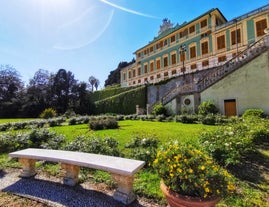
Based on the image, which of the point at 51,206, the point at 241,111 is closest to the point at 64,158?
the point at 51,206

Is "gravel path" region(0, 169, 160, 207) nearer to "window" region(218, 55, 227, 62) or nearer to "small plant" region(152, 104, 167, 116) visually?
"small plant" region(152, 104, 167, 116)

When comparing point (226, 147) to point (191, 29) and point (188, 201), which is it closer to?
point (188, 201)

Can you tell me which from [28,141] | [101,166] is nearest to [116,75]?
[28,141]

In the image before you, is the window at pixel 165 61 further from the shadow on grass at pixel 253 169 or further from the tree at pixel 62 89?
the shadow on grass at pixel 253 169

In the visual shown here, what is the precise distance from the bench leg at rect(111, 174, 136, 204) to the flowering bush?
71cm

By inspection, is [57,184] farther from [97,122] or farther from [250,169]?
[97,122]

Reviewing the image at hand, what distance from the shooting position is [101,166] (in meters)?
3.05

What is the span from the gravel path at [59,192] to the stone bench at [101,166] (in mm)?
137

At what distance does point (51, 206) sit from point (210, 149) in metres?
3.52

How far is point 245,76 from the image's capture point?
13.4 meters

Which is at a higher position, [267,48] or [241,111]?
[267,48]

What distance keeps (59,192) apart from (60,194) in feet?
0.31

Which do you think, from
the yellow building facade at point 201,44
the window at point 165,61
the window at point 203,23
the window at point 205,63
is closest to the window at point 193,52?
the yellow building facade at point 201,44

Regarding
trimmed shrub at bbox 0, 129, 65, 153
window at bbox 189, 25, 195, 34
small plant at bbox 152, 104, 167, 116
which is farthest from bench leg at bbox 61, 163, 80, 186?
window at bbox 189, 25, 195, 34
